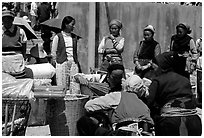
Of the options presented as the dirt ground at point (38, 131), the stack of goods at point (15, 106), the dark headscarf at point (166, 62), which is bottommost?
the dirt ground at point (38, 131)

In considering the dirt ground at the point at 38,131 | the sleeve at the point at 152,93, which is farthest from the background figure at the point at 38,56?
the sleeve at the point at 152,93

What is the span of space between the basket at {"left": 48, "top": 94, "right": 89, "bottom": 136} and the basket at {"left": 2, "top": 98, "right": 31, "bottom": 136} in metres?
1.02

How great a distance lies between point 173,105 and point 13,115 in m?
1.63

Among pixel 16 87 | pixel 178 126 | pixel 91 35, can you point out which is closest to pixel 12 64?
pixel 16 87

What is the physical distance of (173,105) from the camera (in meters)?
5.15

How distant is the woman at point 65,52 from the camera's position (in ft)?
25.6

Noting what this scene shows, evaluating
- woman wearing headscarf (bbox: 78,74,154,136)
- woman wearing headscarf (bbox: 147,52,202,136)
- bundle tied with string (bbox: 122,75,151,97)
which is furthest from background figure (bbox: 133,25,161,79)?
woman wearing headscarf (bbox: 78,74,154,136)

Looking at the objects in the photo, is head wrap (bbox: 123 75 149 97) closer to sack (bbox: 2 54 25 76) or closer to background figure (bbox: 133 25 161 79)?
sack (bbox: 2 54 25 76)

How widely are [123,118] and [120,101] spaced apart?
19cm

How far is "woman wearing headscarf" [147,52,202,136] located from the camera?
514 cm

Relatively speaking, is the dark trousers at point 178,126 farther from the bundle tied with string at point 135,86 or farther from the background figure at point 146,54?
the background figure at point 146,54

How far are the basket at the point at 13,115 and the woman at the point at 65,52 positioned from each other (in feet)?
9.00

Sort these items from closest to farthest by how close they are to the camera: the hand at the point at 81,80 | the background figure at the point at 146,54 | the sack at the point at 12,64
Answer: the sack at the point at 12,64
the hand at the point at 81,80
the background figure at the point at 146,54

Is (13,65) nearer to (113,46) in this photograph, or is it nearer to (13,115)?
(13,115)
